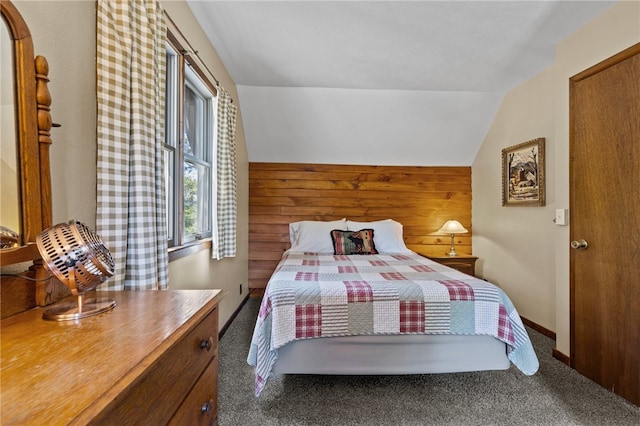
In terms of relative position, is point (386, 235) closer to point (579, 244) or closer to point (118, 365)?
point (579, 244)

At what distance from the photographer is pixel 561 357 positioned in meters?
2.25

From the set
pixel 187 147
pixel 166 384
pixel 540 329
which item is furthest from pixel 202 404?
pixel 540 329

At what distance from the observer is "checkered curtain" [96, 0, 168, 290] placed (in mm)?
1197

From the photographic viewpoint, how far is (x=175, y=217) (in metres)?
2.01

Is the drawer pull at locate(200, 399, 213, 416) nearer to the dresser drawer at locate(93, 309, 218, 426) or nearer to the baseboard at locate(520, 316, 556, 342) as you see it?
the dresser drawer at locate(93, 309, 218, 426)

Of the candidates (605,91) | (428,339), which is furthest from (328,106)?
(428,339)

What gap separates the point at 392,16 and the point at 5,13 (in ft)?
6.65

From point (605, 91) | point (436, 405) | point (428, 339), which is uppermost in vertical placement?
point (605, 91)

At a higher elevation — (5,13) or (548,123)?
(548,123)

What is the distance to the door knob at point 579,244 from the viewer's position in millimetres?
2045

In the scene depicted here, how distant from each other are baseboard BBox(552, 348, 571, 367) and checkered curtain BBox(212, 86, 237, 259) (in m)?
2.67

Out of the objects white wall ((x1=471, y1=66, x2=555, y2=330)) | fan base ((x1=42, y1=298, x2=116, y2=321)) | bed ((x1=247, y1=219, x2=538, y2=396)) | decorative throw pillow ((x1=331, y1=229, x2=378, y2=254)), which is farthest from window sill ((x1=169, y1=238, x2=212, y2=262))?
white wall ((x1=471, y1=66, x2=555, y2=330))

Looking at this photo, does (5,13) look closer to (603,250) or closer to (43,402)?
(43,402)

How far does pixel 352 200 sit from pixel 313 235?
0.83 meters
